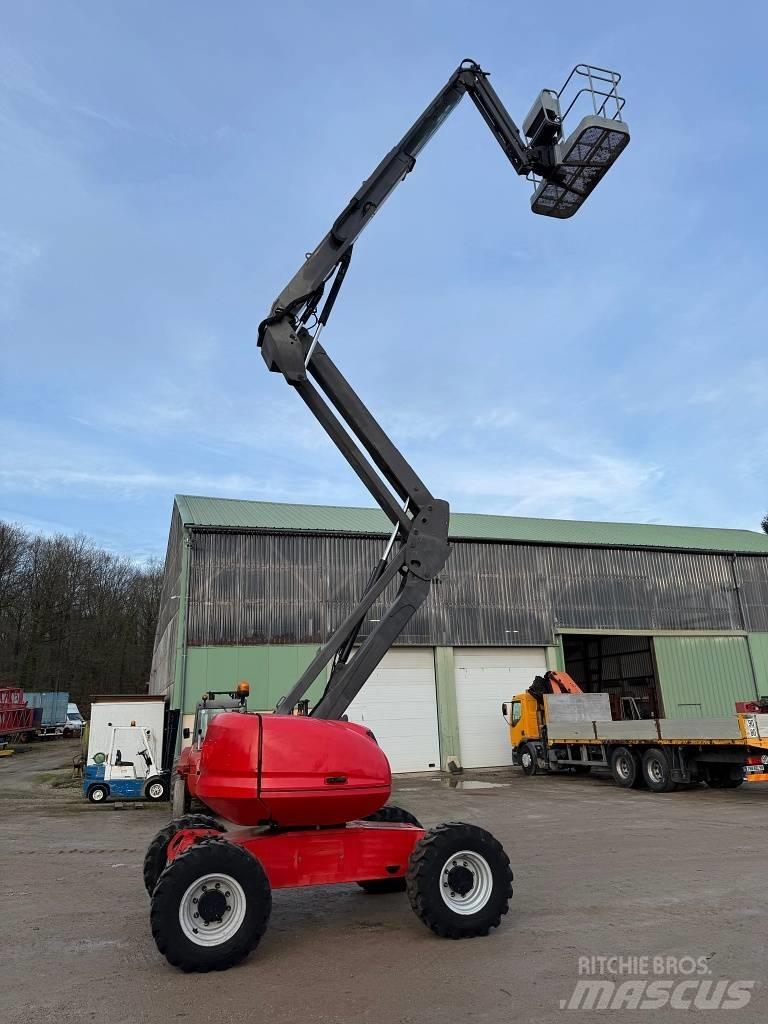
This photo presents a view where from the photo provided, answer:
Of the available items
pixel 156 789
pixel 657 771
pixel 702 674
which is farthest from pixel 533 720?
pixel 156 789

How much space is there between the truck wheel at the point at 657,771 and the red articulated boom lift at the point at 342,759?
39.9 feet

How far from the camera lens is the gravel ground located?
477cm

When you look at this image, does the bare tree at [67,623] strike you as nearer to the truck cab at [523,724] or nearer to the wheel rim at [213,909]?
the truck cab at [523,724]

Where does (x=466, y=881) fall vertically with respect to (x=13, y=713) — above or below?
below

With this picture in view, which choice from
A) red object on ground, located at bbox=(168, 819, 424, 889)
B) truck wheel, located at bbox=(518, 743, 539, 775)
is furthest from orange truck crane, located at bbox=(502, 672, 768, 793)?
red object on ground, located at bbox=(168, 819, 424, 889)

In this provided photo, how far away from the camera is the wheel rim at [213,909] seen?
547cm

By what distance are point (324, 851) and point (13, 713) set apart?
37073mm

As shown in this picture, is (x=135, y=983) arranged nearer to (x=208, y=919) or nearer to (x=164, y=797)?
(x=208, y=919)

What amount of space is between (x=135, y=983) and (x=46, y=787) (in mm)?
19276

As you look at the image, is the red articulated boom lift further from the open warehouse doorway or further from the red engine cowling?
the open warehouse doorway

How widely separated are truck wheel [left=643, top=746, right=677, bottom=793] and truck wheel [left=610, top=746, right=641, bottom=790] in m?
0.35

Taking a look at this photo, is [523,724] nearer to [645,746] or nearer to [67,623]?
[645,746]

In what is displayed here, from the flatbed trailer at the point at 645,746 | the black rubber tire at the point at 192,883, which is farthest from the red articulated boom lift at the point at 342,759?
the flatbed trailer at the point at 645,746

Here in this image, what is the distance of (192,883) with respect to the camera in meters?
5.43
